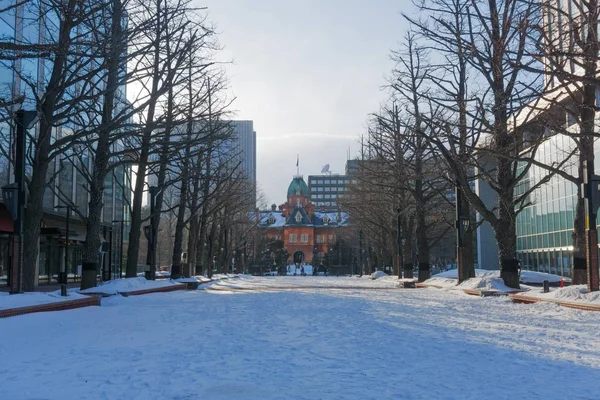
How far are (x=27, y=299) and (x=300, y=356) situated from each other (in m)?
8.76

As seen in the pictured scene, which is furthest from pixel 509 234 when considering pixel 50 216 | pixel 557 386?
pixel 50 216

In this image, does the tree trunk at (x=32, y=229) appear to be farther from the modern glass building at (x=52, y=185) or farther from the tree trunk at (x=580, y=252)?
the tree trunk at (x=580, y=252)

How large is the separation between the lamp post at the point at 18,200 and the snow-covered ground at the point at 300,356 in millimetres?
2114

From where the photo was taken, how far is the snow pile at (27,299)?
1346cm

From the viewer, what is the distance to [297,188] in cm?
14762

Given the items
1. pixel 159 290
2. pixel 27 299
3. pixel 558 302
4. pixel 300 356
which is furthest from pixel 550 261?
pixel 300 356

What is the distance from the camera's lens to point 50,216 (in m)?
34.6

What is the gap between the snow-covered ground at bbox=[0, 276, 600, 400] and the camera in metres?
6.46

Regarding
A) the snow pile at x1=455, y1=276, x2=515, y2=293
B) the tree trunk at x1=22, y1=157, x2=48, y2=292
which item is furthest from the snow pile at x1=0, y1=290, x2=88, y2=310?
the snow pile at x1=455, y1=276, x2=515, y2=293

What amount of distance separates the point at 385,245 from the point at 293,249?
275 feet

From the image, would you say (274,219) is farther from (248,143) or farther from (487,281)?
(487,281)

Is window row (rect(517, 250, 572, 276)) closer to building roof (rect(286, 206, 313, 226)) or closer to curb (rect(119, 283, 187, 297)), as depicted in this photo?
curb (rect(119, 283, 187, 297))

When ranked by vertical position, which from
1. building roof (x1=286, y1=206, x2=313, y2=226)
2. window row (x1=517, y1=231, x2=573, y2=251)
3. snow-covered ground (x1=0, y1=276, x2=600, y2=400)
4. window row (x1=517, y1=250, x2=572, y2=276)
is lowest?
snow-covered ground (x1=0, y1=276, x2=600, y2=400)

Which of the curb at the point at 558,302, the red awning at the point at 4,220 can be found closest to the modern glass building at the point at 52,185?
the red awning at the point at 4,220
